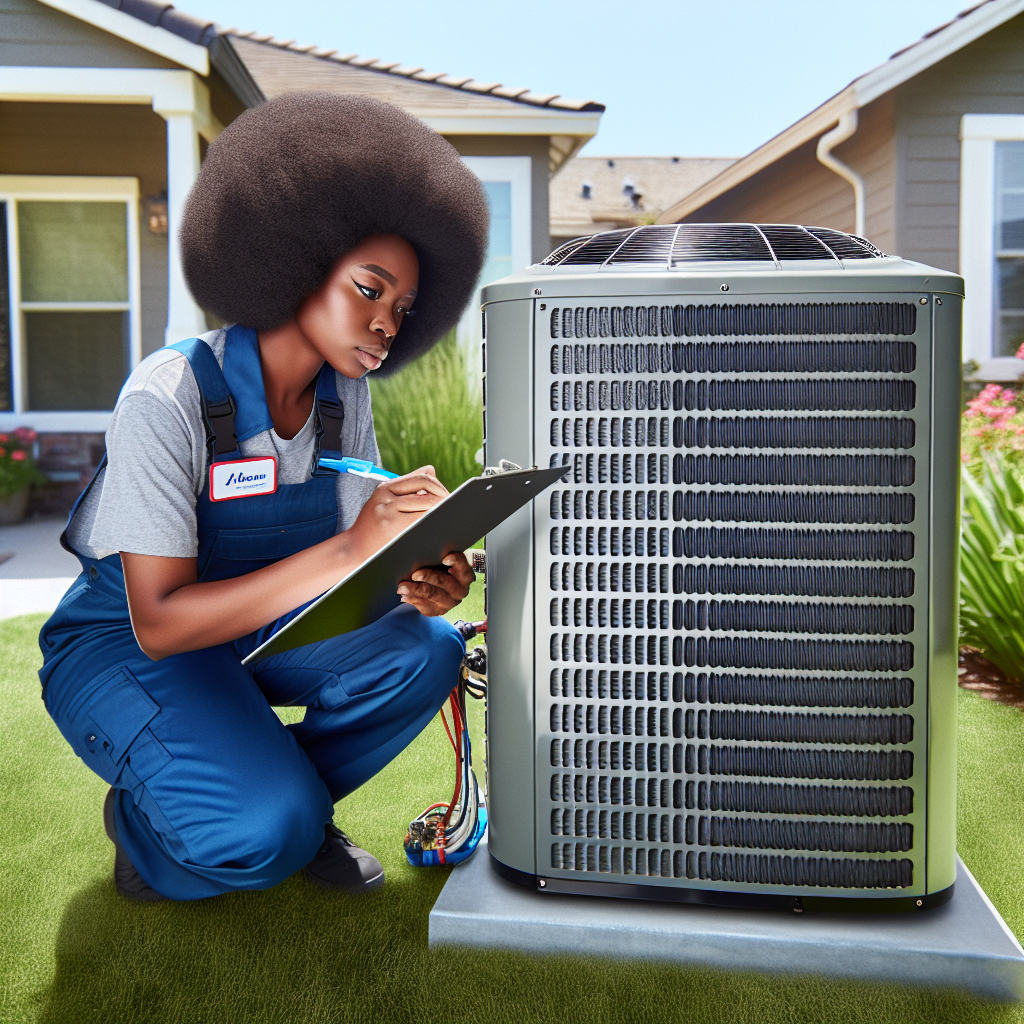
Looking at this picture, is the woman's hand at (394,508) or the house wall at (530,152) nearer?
the woman's hand at (394,508)

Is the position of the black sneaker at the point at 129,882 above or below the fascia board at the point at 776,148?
below

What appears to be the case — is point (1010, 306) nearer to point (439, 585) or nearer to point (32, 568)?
point (32, 568)

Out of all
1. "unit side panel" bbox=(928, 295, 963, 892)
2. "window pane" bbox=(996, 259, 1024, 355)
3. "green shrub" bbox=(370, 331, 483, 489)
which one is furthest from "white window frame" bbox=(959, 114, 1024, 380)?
"unit side panel" bbox=(928, 295, 963, 892)

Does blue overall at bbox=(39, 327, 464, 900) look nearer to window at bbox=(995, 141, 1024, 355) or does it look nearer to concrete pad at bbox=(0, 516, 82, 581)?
concrete pad at bbox=(0, 516, 82, 581)

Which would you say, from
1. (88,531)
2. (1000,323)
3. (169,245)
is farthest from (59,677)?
(1000,323)

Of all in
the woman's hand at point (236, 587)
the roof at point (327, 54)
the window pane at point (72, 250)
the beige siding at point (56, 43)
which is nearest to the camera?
the woman's hand at point (236, 587)

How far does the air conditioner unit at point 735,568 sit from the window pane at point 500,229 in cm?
592

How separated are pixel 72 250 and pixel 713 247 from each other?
6.98 meters

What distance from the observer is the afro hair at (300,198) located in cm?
157

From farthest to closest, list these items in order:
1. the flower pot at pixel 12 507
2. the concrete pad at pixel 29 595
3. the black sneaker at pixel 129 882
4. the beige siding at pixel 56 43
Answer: the flower pot at pixel 12 507 < the beige siding at pixel 56 43 < the concrete pad at pixel 29 595 < the black sneaker at pixel 129 882

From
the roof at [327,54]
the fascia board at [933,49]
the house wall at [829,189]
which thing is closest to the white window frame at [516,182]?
the roof at [327,54]

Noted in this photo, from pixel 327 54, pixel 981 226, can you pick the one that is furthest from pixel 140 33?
pixel 981 226

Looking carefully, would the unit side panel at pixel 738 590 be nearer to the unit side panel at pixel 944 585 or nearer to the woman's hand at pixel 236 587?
the unit side panel at pixel 944 585

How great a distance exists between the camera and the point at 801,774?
1311 mm
